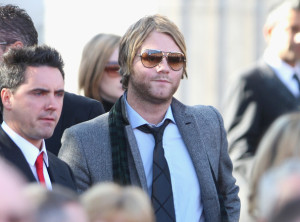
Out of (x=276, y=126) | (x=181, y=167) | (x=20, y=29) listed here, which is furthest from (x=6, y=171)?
(x=20, y=29)

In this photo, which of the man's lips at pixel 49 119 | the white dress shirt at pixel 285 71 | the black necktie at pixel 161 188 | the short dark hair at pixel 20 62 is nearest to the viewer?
the man's lips at pixel 49 119

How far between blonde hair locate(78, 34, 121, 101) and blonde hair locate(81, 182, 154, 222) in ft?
11.8

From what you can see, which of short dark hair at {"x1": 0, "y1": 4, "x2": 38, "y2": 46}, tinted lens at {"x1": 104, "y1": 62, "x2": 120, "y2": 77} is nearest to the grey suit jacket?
short dark hair at {"x1": 0, "y1": 4, "x2": 38, "y2": 46}

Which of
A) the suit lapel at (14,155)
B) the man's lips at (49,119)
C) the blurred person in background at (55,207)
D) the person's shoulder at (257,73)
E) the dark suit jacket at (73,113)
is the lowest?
the dark suit jacket at (73,113)

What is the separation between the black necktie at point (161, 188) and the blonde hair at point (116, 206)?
1942mm

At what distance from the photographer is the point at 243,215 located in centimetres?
585

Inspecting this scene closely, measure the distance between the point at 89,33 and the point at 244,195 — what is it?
576 cm

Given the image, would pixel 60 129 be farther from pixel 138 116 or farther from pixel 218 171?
pixel 218 171

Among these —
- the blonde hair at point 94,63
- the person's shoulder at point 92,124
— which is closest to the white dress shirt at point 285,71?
the person's shoulder at point 92,124

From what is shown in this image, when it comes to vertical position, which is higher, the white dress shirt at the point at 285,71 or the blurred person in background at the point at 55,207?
the blurred person in background at the point at 55,207

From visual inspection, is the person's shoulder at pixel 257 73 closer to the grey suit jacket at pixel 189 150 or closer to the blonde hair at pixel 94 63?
the grey suit jacket at pixel 189 150

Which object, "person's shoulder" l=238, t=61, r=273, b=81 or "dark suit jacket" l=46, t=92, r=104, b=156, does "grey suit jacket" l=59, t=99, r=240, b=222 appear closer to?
"dark suit jacket" l=46, t=92, r=104, b=156

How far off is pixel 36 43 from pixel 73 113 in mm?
481

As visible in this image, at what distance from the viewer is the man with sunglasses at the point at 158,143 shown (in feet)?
16.6
